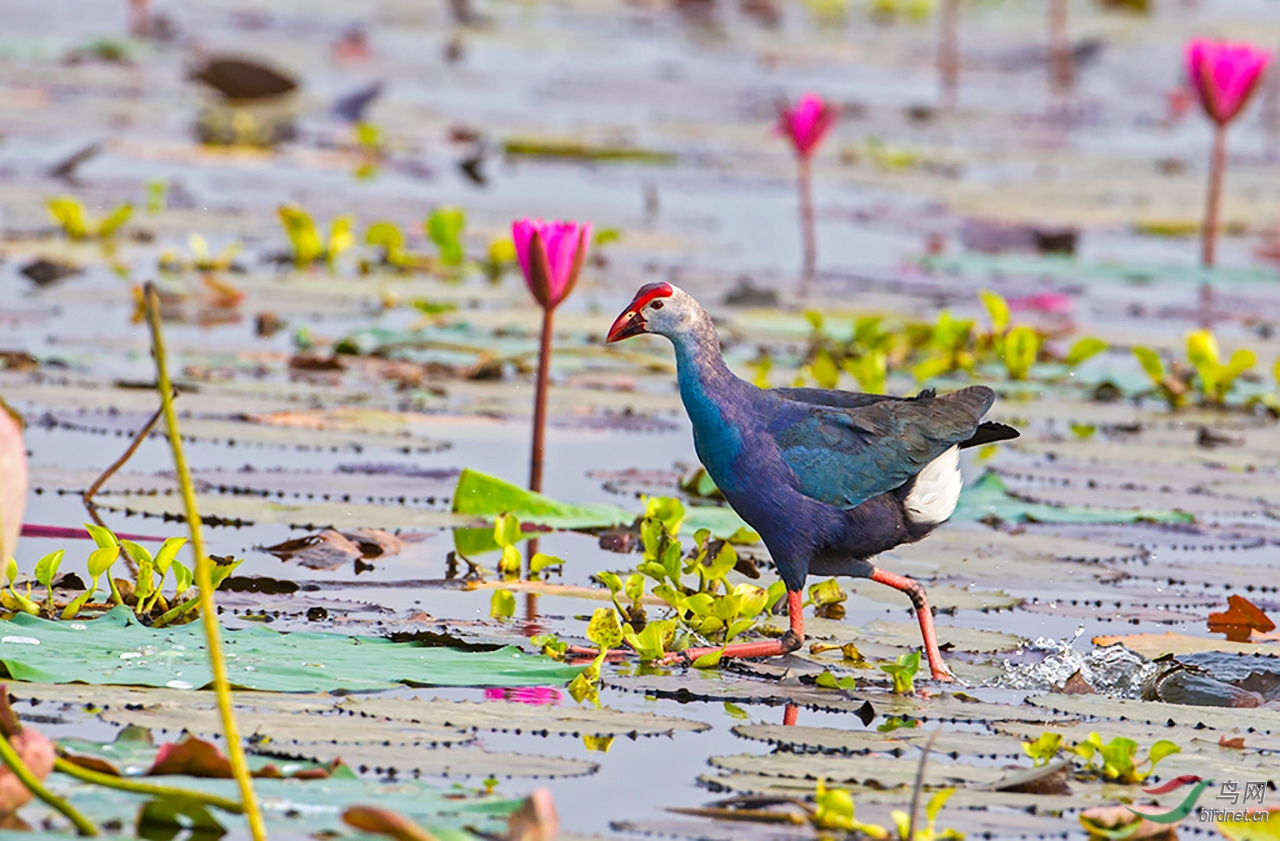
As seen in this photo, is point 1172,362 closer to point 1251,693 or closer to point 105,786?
point 1251,693

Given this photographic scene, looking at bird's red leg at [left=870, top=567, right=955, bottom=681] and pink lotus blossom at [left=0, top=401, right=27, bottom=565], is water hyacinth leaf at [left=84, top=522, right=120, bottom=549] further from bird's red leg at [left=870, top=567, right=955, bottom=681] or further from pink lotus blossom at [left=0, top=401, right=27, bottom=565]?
bird's red leg at [left=870, top=567, right=955, bottom=681]

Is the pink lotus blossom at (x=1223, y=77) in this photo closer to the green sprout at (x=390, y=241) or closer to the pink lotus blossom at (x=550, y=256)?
the green sprout at (x=390, y=241)

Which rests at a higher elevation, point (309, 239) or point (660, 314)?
point (309, 239)

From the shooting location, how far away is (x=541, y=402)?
162 inches

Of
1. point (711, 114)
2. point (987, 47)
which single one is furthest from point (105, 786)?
point (987, 47)

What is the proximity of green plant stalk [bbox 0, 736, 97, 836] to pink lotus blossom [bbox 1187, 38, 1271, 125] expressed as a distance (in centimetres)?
604

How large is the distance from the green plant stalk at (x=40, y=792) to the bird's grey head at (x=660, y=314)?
145cm

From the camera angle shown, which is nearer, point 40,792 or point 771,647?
point 40,792

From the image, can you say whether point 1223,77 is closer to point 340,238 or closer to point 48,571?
point 340,238

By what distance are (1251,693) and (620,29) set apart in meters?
15.5

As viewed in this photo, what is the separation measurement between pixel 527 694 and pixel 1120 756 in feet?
2.81

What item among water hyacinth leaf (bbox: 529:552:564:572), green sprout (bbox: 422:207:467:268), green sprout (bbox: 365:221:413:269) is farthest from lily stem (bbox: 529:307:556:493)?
green sprout (bbox: 365:221:413:269)

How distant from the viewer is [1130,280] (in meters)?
7.91

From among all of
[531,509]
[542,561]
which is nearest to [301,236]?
[531,509]
